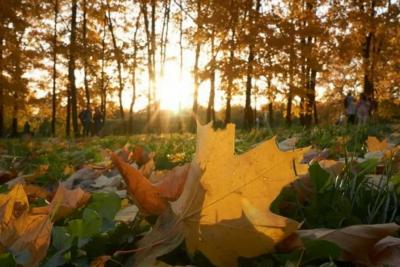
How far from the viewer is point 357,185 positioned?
1.22 metres

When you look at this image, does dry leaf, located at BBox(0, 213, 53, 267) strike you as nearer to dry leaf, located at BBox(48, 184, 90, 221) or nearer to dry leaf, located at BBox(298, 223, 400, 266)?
dry leaf, located at BBox(48, 184, 90, 221)

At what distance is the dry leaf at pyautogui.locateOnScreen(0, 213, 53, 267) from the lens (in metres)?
0.74

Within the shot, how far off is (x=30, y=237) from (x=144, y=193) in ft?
0.77

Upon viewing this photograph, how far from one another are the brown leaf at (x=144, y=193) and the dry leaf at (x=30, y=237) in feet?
0.57

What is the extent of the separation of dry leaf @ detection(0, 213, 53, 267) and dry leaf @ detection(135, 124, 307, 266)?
0.57ft

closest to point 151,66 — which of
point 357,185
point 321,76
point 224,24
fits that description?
point 224,24

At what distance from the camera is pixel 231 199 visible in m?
0.72

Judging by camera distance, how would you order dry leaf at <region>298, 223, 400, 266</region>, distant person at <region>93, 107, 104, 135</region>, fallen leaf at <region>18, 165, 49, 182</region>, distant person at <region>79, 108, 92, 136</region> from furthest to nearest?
1. distant person at <region>93, 107, 104, 135</region>
2. distant person at <region>79, 108, 92, 136</region>
3. fallen leaf at <region>18, 165, 49, 182</region>
4. dry leaf at <region>298, 223, 400, 266</region>

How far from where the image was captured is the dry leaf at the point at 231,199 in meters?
0.71

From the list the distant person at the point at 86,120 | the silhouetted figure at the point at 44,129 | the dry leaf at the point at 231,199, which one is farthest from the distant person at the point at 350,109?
the dry leaf at the point at 231,199

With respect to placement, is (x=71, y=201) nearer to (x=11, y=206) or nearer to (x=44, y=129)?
(x=11, y=206)

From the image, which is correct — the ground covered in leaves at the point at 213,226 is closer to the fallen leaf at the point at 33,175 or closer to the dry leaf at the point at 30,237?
the dry leaf at the point at 30,237

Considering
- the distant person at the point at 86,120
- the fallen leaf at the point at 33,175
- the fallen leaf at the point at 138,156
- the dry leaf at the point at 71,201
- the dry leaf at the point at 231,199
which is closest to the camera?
the dry leaf at the point at 231,199

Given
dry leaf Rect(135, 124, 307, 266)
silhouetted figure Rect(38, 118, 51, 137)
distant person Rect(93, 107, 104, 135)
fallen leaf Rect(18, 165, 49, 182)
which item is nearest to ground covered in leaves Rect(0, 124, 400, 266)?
dry leaf Rect(135, 124, 307, 266)
